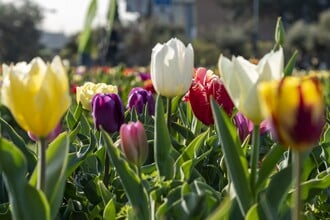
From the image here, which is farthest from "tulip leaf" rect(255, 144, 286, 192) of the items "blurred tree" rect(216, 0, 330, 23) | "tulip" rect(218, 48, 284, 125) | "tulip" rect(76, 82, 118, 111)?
"blurred tree" rect(216, 0, 330, 23)

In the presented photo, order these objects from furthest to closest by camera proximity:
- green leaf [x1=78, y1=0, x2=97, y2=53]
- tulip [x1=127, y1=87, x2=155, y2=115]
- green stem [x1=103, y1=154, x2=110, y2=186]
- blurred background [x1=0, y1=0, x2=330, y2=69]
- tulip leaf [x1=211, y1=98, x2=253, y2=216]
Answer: blurred background [x1=0, y1=0, x2=330, y2=69]
tulip [x1=127, y1=87, x2=155, y2=115]
green stem [x1=103, y1=154, x2=110, y2=186]
green leaf [x1=78, y1=0, x2=97, y2=53]
tulip leaf [x1=211, y1=98, x2=253, y2=216]

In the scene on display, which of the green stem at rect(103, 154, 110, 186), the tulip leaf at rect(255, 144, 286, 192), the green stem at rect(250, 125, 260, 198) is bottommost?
the green stem at rect(103, 154, 110, 186)

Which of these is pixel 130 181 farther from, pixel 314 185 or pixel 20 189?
pixel 314 185

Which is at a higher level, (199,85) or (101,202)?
(199,85)

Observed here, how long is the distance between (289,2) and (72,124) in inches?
1883

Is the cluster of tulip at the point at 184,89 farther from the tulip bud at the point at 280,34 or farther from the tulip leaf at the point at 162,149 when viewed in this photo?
the tulip bud at the point at 280,34

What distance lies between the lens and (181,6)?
5769 cm

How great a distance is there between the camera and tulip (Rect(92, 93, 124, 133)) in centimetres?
163

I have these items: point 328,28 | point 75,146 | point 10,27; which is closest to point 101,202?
point 75,146

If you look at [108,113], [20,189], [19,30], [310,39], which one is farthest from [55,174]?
[19,30]

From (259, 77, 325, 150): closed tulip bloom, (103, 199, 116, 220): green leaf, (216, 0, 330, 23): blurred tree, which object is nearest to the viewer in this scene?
(259, 77, 325, 150): closed tulip bloom

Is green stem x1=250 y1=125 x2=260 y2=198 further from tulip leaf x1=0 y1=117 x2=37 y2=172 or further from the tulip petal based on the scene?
tulip leaf x1=0 y1=117 x2=37 y2=172

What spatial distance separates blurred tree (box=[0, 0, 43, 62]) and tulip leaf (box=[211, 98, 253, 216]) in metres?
41.2

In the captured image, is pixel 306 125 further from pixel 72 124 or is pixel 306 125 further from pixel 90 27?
pixel 72 124
